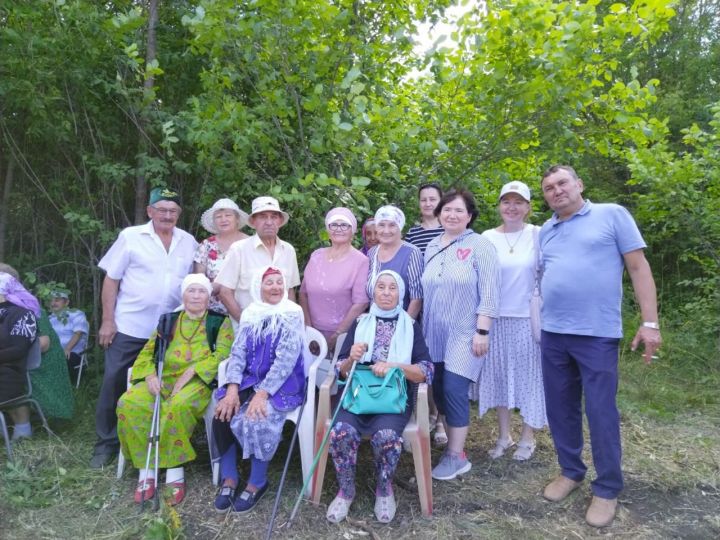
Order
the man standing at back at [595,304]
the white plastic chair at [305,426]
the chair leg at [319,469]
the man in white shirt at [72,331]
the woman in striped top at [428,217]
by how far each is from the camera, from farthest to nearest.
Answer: the man in white shirt at [72,331]
the woman in striped top at [428,217]
the white plastic chair at [305,426]
the chair leg at [319,469]
the man standing at back at [595,304]

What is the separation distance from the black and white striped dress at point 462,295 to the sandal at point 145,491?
6.00 feet

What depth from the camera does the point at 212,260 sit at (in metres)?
3.65

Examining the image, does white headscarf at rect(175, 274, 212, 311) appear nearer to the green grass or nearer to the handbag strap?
the green grass

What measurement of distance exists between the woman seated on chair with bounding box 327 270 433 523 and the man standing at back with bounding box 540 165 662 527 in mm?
776

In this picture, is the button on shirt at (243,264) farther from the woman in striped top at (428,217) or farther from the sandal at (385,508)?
the sandal at (385,508)

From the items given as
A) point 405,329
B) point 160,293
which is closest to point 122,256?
point 160,293

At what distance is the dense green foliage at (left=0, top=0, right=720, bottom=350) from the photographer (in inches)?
138

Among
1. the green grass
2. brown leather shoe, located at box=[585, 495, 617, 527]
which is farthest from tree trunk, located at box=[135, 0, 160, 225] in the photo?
brown leather shoe, located at box=[585, 495, 617, 527]

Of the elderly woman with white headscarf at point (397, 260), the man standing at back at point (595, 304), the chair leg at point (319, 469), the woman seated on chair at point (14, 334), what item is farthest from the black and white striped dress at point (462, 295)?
the woman seated on chair at point (14, 334)

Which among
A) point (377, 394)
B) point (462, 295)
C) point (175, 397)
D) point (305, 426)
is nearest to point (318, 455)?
point (305, 426)

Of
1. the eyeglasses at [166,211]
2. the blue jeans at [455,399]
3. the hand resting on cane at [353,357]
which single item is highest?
the eyeglasses at [166,211]

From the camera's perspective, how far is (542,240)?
3.07 m

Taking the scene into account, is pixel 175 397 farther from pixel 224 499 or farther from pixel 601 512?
pixel 601 512

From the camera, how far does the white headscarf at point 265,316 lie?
Result: 3146 millimetres
